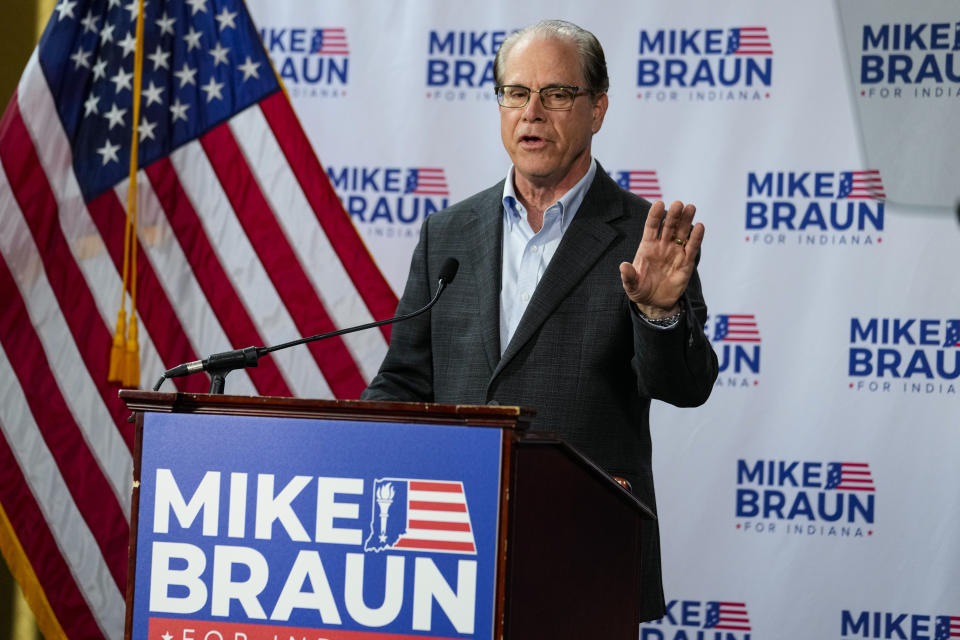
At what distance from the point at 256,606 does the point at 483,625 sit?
0.31 m

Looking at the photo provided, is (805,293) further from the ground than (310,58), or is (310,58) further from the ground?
(310,58)

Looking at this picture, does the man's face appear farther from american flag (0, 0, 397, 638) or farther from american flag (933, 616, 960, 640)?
american flag (933, 616, 960, 640)

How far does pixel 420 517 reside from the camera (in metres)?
1.39

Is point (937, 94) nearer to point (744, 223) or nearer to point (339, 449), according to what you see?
point (744, 223)

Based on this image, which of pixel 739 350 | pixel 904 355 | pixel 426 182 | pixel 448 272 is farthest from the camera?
pixel 426 182

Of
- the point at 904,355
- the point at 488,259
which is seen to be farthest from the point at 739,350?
the point at 488,259

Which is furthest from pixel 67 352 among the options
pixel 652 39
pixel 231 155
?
pixel 652 39

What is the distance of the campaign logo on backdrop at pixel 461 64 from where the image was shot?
3.77 metres

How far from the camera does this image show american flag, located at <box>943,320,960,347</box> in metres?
3.36

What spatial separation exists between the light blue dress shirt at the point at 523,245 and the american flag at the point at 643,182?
4.16 ft

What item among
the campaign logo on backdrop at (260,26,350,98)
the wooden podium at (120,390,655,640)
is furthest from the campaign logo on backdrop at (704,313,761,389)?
the wooden podium at (120,390,655,640)

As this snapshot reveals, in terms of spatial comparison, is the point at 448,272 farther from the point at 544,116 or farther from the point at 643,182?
the point at 643,182

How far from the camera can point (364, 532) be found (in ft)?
4.61

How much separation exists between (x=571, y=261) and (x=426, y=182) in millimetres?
1697
